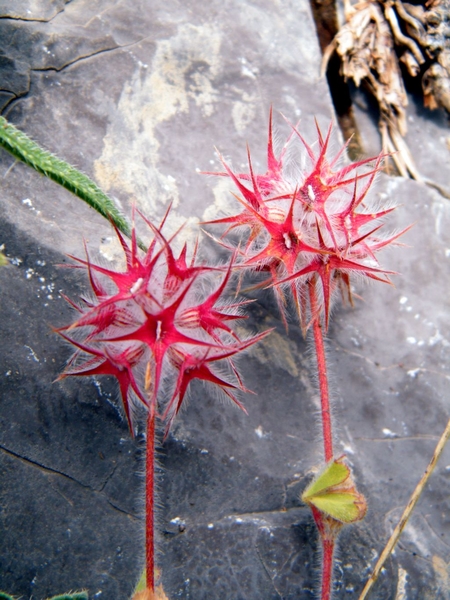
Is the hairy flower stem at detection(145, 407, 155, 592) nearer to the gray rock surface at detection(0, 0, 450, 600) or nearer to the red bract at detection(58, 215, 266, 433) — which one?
the red bract at detection(58, 215, 266, 433)

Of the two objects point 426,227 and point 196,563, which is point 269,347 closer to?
point 196,563

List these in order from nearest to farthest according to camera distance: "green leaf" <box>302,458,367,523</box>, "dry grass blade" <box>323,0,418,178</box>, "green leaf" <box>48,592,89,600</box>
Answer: "green leaf" <box>48,592,89,600</box>
"green leaf" <box>302,458,367,523</box>
"dry grass blade" <box>323,0,418,178</box>

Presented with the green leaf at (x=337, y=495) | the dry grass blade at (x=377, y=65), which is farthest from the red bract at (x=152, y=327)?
the dry grass blade at (x=377, y=65)

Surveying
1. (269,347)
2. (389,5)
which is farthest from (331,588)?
(389,5)

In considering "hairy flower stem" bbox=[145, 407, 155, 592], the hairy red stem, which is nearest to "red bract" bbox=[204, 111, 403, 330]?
the hairy red stem

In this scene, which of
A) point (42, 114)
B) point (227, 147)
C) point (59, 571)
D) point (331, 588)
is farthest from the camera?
point (227, 147)

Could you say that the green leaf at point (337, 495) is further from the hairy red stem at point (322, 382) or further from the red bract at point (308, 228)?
the red bract at point (308, 228)
